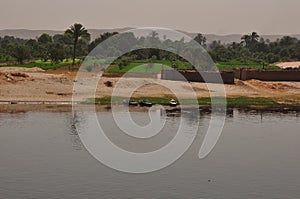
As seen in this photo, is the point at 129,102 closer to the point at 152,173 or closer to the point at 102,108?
the point at 102,108

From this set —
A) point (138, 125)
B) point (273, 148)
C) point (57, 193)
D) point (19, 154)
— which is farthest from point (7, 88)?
point (57, 193)

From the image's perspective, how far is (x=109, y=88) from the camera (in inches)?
3654

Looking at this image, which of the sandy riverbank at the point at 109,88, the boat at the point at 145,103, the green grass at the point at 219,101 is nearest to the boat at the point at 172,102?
the green grass at the point at 219,101

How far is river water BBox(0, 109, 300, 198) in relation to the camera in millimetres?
36188

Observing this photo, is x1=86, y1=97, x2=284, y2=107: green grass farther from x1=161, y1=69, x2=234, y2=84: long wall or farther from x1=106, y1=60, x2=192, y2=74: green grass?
x1=106, y1=60, x2=192, y2=74: green grass

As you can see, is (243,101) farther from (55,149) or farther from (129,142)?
(55,149)

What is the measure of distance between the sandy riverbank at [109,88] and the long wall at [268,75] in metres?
2.52

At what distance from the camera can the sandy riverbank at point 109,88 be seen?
84.5 metres

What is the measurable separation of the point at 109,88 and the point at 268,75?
3101cm

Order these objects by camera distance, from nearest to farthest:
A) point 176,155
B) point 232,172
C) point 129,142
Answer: point 232,172 → point 176,155 → point 129,142

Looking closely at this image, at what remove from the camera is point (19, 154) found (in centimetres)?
4591

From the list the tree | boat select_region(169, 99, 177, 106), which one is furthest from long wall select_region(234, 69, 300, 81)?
the tree

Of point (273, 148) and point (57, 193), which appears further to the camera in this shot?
point (273, 148)

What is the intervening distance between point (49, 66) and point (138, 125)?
258ft
